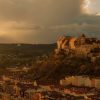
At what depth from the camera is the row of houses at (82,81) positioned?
7101cm

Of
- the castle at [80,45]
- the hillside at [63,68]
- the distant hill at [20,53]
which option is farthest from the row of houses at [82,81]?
the distant hill at [20,53]

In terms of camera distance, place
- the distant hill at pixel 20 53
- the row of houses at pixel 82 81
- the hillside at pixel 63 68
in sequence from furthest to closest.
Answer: the distant hill at pixel 20 53, the hillside at pixel 63 68, the row of houses at pixel 82 81

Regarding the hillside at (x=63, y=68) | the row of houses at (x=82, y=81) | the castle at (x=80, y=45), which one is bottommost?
the row of houses at (x=82, y=81)

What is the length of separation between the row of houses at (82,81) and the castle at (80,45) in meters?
15.7

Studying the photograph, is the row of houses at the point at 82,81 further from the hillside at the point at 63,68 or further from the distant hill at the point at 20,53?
the distant hill at the point at 20,53

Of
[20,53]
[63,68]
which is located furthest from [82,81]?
[20,53]

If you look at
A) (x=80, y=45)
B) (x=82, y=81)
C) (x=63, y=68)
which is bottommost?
(x=82, y=81)

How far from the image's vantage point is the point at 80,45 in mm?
96812

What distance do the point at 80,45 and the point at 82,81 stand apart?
23.9 meters

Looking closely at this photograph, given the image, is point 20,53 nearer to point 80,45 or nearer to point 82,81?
point 80,45

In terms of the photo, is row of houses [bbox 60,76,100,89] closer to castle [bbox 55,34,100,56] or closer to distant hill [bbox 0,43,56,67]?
castle [bbox 55,34,100,56]

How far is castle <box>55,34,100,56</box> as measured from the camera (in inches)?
3664

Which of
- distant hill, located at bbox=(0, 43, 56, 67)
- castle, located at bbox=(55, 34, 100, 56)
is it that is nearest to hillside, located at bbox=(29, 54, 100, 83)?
castle, located at bbox=(55, 34, 100, 56)

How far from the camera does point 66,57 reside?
91750mm
